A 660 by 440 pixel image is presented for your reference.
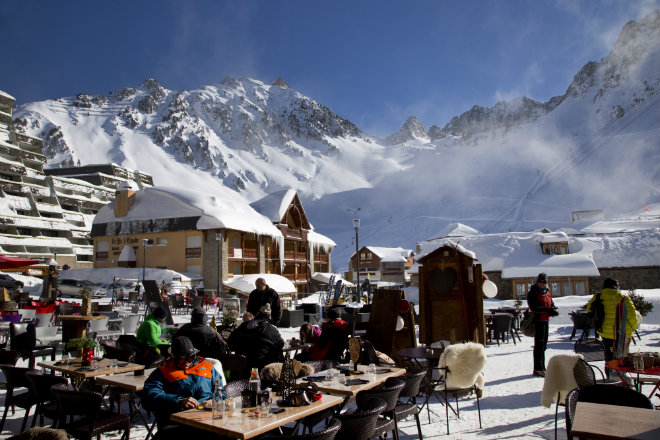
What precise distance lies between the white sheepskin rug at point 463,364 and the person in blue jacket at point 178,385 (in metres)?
3.12

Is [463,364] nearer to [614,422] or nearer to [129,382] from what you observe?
[614,422]

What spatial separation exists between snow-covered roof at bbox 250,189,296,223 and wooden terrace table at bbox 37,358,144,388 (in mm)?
34007

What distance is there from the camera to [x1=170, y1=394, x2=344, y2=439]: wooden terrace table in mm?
3447

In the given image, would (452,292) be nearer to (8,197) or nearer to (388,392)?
(388,392)

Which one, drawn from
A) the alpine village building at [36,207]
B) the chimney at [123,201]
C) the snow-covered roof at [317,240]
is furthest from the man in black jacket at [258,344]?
the alpine village building at [36,207]

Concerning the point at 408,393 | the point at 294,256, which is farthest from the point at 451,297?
the point at 294,256

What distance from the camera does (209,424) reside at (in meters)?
3.55

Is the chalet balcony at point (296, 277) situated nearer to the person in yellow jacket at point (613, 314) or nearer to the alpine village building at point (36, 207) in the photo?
the alpine village building at point (36, 207)

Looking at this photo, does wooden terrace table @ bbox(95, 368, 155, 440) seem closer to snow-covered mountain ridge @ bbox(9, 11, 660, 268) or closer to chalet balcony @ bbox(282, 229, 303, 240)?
chalet balcony @ bbox(282, 229, 303, 240)

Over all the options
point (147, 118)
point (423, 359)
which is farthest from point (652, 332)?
point (147, 118)

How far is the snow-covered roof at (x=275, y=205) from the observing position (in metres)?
40.4

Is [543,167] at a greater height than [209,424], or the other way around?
[543,167]

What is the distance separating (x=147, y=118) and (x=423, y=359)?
158 meters

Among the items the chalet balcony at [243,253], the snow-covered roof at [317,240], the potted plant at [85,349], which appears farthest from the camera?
the snow-covered roof at [317,240]
